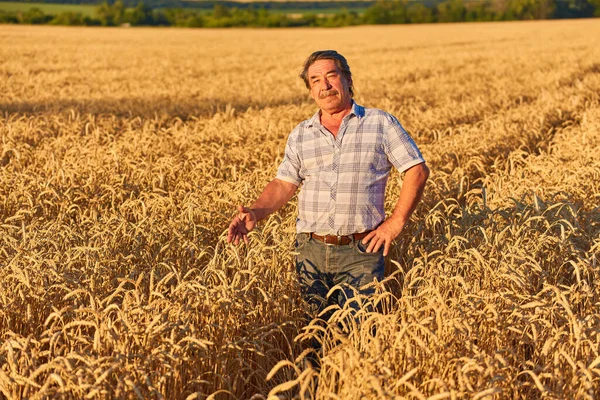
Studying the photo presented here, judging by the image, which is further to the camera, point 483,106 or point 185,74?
point 185,74

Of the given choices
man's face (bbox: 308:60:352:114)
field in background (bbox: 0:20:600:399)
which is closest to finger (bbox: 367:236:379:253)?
field in background (bbox: 0:20:600:399)

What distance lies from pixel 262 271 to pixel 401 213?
0.95 m

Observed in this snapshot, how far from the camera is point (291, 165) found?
401cm

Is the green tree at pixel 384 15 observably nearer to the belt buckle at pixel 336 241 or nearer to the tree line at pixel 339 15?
the tree line at pixel 339 15

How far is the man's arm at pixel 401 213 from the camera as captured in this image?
371 centimetres

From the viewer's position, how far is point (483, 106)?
1301 centimetres

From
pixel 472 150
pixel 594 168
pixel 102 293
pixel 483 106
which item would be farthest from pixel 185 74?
pixel 102 293

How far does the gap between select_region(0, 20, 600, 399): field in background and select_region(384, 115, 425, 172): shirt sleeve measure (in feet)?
1.89

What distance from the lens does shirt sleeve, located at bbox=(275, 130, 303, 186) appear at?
13.0ft

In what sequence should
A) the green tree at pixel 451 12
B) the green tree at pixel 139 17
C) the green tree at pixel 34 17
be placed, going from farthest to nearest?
1. the green tree at pixel 139 17
2. the green tree at pixel 451 12
3. the green tree at pixel 34 17

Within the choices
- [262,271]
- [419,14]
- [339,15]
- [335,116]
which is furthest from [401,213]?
[339,15]

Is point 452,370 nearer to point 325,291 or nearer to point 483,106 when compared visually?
point 325,291

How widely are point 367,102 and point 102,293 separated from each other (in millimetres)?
10253

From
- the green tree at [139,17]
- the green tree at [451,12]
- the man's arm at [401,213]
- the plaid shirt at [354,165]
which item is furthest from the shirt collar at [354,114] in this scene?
the green tree at [139,17]
